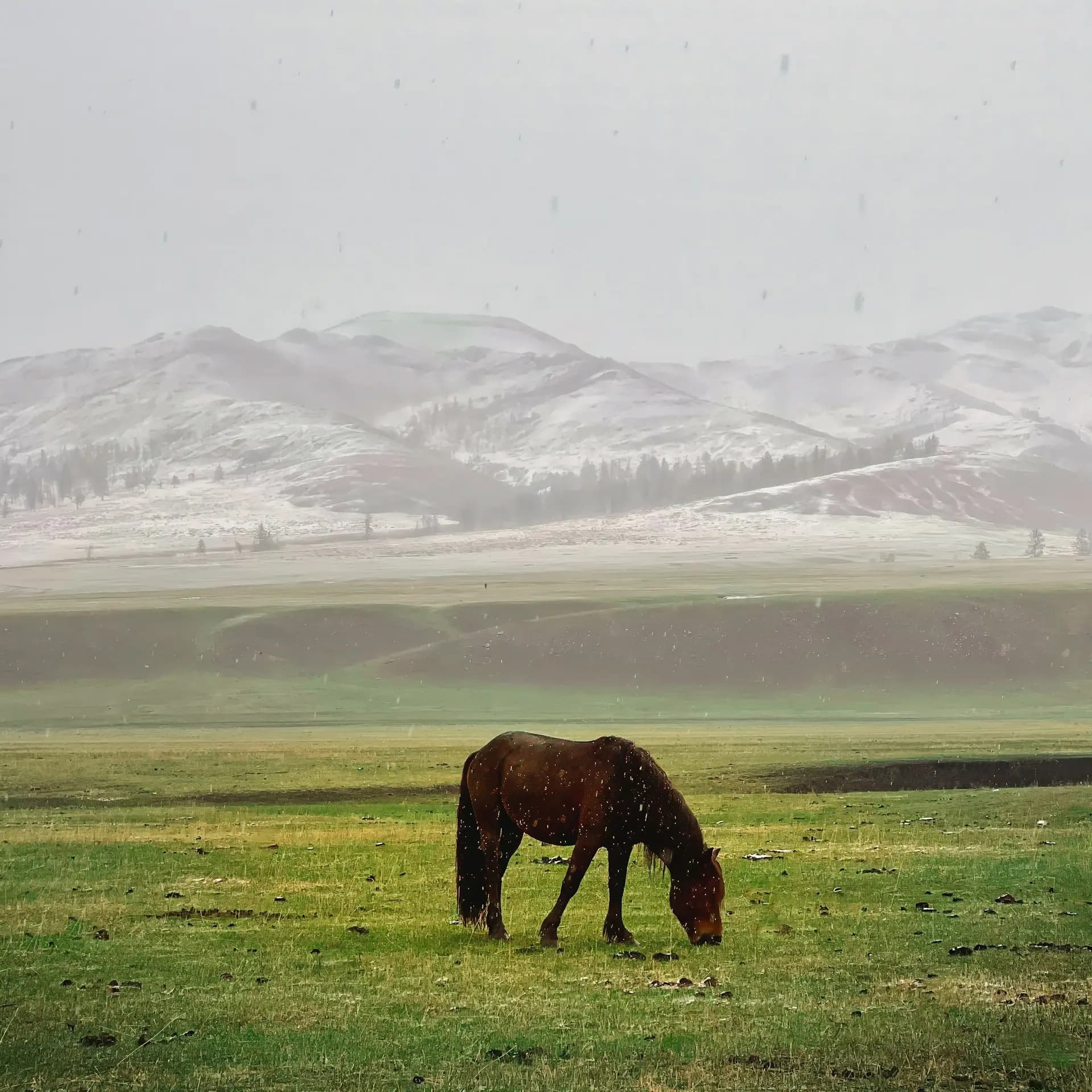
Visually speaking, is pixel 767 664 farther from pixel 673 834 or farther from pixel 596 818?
pixel 596 818

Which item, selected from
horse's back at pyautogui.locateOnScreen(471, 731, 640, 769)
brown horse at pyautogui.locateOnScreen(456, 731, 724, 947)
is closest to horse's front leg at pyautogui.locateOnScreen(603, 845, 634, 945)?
brown horse at pyautogui.locateOnScreen(456, 731, 724, 947)

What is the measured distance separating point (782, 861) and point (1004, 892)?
5.66 metres

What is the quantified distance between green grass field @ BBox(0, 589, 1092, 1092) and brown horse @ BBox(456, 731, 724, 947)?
0.57 meters

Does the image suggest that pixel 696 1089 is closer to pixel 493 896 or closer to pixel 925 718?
pixel 493 896

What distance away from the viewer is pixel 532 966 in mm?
19156

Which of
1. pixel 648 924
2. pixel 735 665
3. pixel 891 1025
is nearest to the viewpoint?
pixel 891 1025

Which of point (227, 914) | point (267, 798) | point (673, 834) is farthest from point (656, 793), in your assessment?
point (267, 798)

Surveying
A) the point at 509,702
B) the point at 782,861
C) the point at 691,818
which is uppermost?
the point at 691,818

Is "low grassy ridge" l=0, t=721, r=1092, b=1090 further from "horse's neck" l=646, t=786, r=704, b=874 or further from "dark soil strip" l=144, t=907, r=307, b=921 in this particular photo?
"horse's neck" l=646, t=786, r=704, b=874

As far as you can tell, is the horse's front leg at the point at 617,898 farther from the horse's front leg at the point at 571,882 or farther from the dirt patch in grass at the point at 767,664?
the dirt patch in grass at the point at 767,664

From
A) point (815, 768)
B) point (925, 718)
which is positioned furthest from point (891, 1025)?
point (925, 718)

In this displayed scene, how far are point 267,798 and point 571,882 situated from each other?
37666 mm

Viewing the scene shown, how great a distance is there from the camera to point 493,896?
21.1 m

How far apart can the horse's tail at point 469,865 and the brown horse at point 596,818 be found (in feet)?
1.03
